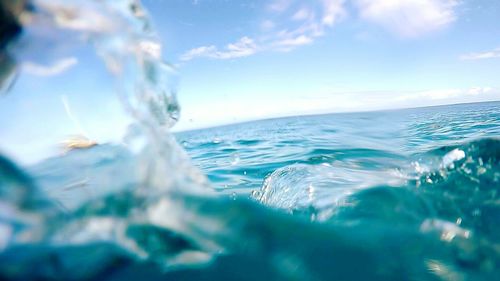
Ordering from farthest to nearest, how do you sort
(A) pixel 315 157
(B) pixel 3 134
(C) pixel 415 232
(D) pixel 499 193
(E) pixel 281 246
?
(A) pixel 315 157 → (D) pixel 499 193 → (C) pixel 415 232 → (E) pixel 281 246 → (B) pixel 3 134

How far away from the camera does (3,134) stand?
174 cm

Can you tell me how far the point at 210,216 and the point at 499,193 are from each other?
3480mm

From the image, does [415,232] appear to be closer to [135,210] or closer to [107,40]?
[135,210]

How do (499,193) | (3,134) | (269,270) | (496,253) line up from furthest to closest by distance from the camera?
1. (499,193)
2. (496,253)
3. (269,270)
4. (3,134)

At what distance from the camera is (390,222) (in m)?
2.62

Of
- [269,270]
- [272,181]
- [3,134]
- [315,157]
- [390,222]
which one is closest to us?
[3,134]

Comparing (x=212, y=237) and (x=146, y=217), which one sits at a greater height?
(x=146, y=217)

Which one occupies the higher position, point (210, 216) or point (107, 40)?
point (107, 40)

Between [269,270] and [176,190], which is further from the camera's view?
[176,190]

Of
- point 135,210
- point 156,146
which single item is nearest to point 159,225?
point 135,210

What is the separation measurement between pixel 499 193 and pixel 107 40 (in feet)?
14.7

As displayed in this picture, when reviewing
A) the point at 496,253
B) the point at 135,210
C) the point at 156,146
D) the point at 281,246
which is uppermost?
the point at 156,146

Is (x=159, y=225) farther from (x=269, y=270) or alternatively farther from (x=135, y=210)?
(x=269, y=270)

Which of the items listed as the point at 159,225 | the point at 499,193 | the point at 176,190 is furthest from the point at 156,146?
the point at 499,193
